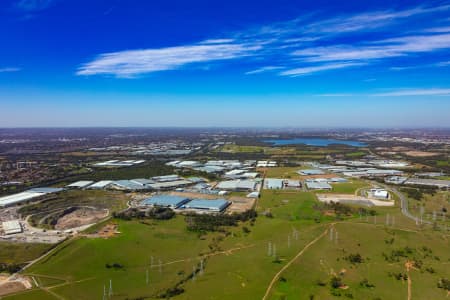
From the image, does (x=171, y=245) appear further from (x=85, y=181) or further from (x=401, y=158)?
(x=401, y=158)

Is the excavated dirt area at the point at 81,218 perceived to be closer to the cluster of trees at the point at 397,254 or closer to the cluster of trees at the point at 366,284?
the cluster of trees at the point at 366,284

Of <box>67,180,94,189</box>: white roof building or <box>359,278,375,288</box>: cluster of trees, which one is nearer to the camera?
<box>359,278,375,288</box>: cluster of trees

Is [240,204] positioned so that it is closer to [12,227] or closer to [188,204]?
[188,204]

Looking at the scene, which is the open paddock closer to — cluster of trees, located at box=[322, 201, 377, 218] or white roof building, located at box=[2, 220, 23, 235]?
cluster of trees, located at box=[322, 201, 377, 218]

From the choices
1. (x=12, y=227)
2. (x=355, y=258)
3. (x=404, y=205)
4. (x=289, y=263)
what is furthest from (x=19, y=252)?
(x=404, y=205)

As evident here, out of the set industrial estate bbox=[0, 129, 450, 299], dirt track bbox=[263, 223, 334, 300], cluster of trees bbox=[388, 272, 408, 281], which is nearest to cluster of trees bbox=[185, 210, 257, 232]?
industrial estate bbox=[0, 129, 450, 299]

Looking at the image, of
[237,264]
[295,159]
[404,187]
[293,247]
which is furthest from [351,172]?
[237,264]
